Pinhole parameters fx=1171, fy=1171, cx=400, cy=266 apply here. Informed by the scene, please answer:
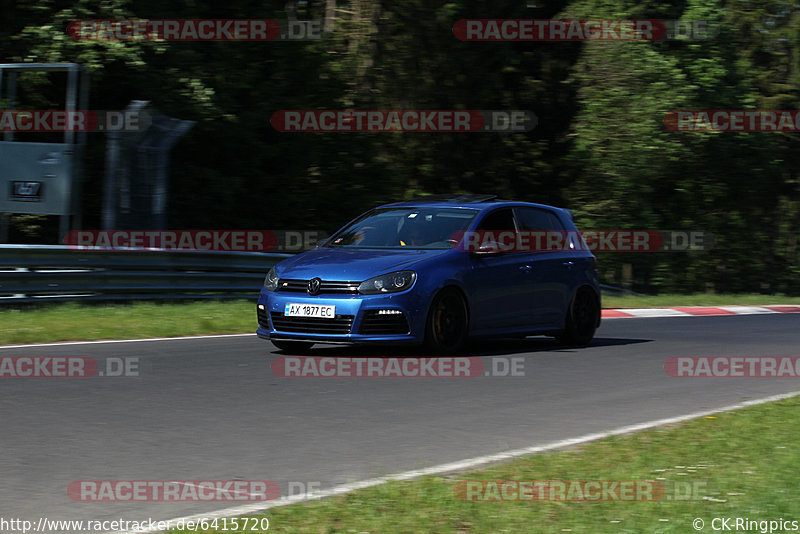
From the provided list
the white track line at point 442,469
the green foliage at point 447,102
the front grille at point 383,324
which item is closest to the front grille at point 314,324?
the front grille at point 383,324

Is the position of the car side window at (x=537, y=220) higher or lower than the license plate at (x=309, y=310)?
higher

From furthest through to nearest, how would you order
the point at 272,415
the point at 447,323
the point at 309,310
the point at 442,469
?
the point at 447,323 < the point at 309,310 < the point at 272,415 < the point at 442,469

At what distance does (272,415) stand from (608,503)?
3250 mm

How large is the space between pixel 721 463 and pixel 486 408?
254 cm

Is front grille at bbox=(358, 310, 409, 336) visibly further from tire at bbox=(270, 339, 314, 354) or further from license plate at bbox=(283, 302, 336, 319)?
tire at bbox=(270, 339, 314, 354)

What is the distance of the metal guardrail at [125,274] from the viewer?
14555 mm

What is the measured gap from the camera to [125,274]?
1577cm

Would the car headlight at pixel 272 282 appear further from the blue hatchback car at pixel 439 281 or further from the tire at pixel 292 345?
the tire at pixel 292 345

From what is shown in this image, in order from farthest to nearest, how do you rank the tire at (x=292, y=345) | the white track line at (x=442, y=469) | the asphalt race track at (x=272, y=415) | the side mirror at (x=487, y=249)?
the side mirror at (x=487, y=249), the tire at (x=292, y=345), the asphalt race track at (x=272, y=415), the white track line at (x=442, y=469)

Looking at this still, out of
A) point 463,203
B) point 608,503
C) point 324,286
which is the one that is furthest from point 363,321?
point 608,503

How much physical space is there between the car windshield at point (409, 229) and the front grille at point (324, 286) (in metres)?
1.10

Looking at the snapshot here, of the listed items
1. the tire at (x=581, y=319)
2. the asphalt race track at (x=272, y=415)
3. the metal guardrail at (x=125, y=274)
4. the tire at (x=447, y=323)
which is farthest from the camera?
the metal guardrail at (x=125, y=274)

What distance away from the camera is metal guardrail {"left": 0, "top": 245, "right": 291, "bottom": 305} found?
14555mm

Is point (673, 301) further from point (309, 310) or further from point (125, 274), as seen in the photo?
point (309, 310)
